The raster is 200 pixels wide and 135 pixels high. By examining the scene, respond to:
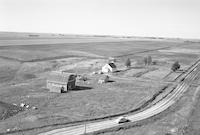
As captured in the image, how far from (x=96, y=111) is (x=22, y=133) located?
15857 millimetres

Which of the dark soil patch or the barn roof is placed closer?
the dark soil patch

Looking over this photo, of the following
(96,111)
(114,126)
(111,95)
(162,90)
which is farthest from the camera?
(162,90)

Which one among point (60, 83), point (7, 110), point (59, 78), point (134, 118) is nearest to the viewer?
point (134, 118)

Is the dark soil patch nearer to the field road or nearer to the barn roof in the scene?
the field road

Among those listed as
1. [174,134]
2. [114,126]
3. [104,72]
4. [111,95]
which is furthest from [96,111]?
[104,72]

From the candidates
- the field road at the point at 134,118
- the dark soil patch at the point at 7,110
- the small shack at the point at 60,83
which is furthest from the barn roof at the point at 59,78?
the field road at the point at 134,118

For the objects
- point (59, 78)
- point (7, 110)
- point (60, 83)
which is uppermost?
point (59, 78)

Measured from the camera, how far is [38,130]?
36.2m

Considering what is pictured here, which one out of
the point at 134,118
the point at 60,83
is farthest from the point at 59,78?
the point at 134,118

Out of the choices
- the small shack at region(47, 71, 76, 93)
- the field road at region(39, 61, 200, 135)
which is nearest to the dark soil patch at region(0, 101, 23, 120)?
the field road at region(39, 61, 200, 135)

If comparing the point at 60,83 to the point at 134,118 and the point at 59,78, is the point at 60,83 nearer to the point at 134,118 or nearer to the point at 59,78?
→ the point at 59,78

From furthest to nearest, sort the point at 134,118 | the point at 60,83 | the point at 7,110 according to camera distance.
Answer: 1. the point at 60,83
2. the point at 7,110
3. the point at 134,118

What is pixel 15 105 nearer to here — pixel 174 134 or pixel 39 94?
pixel 39 94

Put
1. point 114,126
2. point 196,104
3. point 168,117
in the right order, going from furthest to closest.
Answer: point 196,104 < point 168,117 < point 114,126
